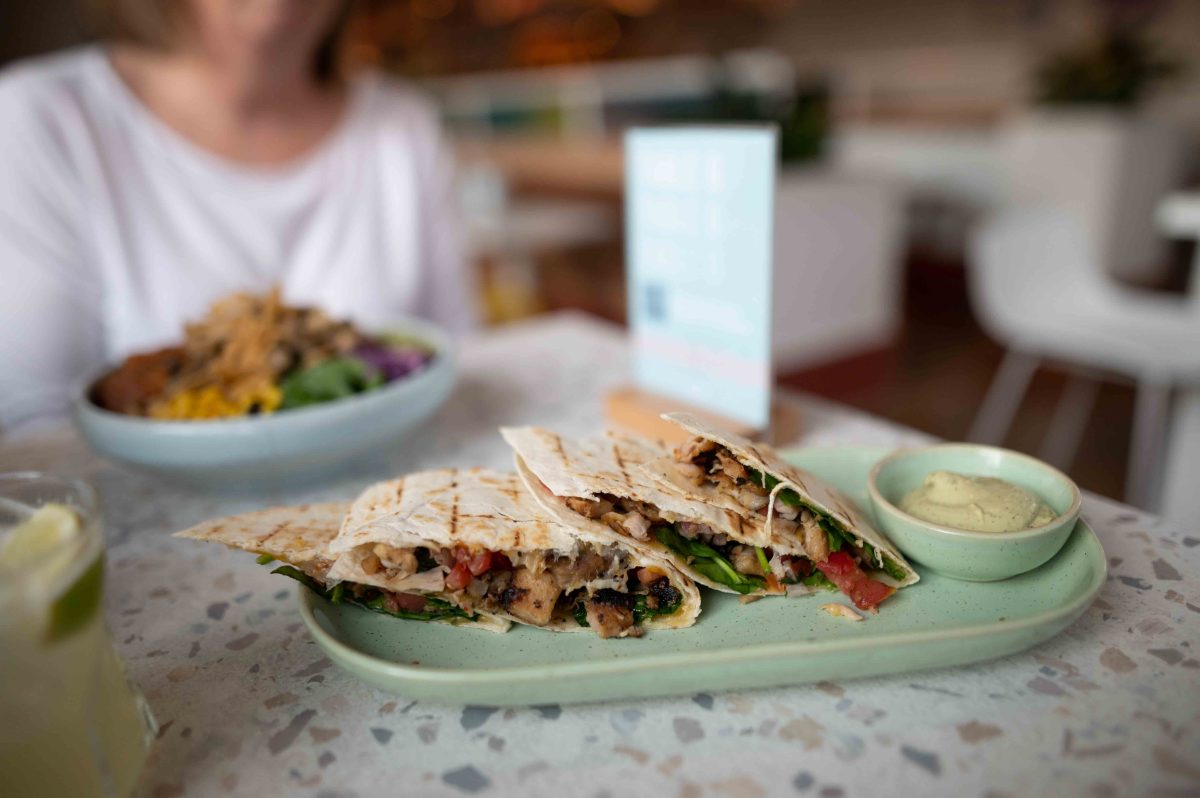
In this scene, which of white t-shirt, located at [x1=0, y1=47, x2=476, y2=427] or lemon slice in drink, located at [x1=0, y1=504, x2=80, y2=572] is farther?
white t-shirt, located at [x1=0, y1=47, x2=476, y2=427]

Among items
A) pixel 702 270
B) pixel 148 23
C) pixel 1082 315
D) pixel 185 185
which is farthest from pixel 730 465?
pixel 1082 315

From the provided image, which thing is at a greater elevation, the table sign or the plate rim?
the table sign

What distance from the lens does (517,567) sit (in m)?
0.81

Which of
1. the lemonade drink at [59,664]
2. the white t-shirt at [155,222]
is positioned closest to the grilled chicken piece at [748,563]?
the lemonade drink at [59,664]

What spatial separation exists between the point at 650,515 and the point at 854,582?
22 cm

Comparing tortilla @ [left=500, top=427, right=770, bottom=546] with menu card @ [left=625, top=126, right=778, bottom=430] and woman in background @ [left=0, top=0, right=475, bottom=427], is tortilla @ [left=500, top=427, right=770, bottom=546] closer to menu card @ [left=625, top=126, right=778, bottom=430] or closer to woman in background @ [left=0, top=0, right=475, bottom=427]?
menu card @ [left=625, top=126, right=778, bottom=430]

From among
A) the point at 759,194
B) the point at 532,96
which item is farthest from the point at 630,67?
the point at 759,194

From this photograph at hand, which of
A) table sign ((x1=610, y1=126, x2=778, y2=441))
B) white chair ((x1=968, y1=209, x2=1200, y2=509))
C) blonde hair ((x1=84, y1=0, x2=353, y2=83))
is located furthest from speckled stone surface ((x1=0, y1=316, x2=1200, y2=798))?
white chair ((x1=968, y1=209, x2=1200, y2=509))

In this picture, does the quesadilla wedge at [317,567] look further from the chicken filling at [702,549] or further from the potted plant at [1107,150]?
the potted plant at [1107,150]

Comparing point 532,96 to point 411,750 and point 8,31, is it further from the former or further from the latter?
point 411,750

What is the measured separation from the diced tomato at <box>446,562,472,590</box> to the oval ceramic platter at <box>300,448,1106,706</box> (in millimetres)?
48

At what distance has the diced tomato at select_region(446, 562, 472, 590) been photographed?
79 cm

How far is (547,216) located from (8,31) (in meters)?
3.63

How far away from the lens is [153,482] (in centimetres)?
124
